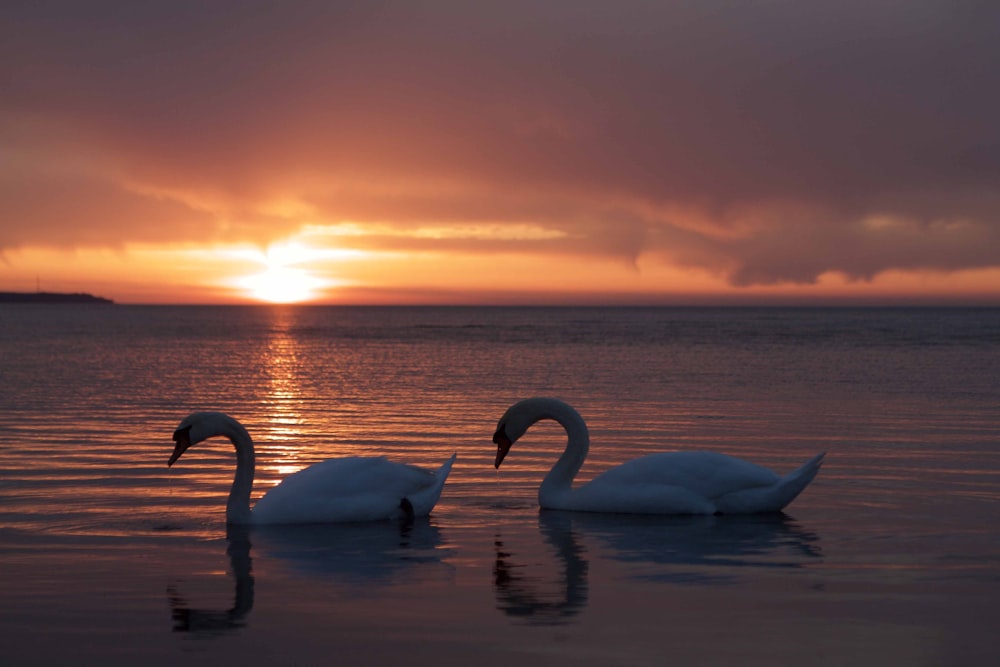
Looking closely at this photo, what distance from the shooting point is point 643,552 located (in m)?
9.50

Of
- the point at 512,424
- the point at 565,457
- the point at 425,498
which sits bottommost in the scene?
the point at 425,498

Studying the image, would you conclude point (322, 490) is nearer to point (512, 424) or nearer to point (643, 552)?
point (512, 424)

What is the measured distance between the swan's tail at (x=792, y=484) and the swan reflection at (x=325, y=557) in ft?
9.89

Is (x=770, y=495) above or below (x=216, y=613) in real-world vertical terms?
above

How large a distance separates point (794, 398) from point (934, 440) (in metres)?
8.60

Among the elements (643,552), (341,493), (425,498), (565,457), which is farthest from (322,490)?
(643,552)

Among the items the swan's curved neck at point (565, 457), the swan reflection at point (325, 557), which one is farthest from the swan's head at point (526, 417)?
the swan reflection at point (325, 557)

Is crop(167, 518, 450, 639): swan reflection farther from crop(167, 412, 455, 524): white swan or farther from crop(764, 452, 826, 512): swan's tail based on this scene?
crop(764, 452, 826, 512): swan's tail

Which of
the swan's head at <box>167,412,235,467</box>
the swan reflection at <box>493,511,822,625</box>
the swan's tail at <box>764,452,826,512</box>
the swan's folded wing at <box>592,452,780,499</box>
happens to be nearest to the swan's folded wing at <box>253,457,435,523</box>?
the swan's head at <box>167,412,235,467</box>

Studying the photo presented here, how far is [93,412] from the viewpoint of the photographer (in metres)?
22.0

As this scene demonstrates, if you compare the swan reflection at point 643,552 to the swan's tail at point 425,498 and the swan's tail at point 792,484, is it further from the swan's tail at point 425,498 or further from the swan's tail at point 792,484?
the swan's tail at point 425,498

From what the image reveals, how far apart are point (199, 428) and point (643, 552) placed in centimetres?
393

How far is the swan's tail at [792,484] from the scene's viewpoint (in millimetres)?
11148

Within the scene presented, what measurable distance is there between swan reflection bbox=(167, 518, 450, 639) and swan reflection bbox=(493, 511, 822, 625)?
2.12 feet
